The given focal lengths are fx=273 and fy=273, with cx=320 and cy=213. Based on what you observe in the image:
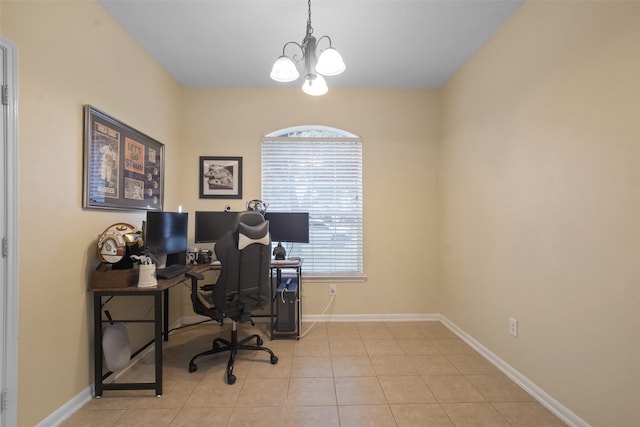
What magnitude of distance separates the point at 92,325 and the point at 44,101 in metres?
1.45

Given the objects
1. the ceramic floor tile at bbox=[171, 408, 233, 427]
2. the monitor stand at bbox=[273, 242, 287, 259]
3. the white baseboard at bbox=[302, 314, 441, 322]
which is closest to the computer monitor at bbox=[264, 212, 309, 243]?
the monitor stand at bbox=[273, 242, 287, 259]

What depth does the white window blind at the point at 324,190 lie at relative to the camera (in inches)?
132

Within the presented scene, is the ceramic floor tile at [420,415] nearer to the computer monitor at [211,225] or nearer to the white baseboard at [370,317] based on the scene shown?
the white baseboard at [370,317]

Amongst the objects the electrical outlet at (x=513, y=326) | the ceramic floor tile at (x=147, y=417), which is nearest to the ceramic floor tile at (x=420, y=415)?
the electrical outlet at (x=513, y=326)

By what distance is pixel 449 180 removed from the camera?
10.2 ft

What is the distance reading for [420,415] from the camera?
5.59 ft

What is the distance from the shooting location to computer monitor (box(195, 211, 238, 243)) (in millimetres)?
2955

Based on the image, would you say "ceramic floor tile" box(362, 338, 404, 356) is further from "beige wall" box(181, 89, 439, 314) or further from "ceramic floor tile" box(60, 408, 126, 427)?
"ceramic floor tile" box(60, 408, 126, 427)

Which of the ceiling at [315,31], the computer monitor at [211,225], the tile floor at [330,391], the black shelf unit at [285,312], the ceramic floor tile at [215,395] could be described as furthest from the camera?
the computer monitor at [211,225]

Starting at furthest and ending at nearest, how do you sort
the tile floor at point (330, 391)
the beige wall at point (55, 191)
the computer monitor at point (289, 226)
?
the computer monitor at point (289, 226), the tile floor at point (330, 391), the beige wall at point (55, 191)

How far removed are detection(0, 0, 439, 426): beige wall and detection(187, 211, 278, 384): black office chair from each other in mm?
780

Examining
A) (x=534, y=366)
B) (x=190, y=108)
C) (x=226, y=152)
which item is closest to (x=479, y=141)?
(x=534, y=366)

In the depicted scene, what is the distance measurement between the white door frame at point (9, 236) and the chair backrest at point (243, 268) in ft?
3.41

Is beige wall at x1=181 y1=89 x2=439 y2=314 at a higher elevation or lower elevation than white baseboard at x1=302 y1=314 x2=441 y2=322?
higher
